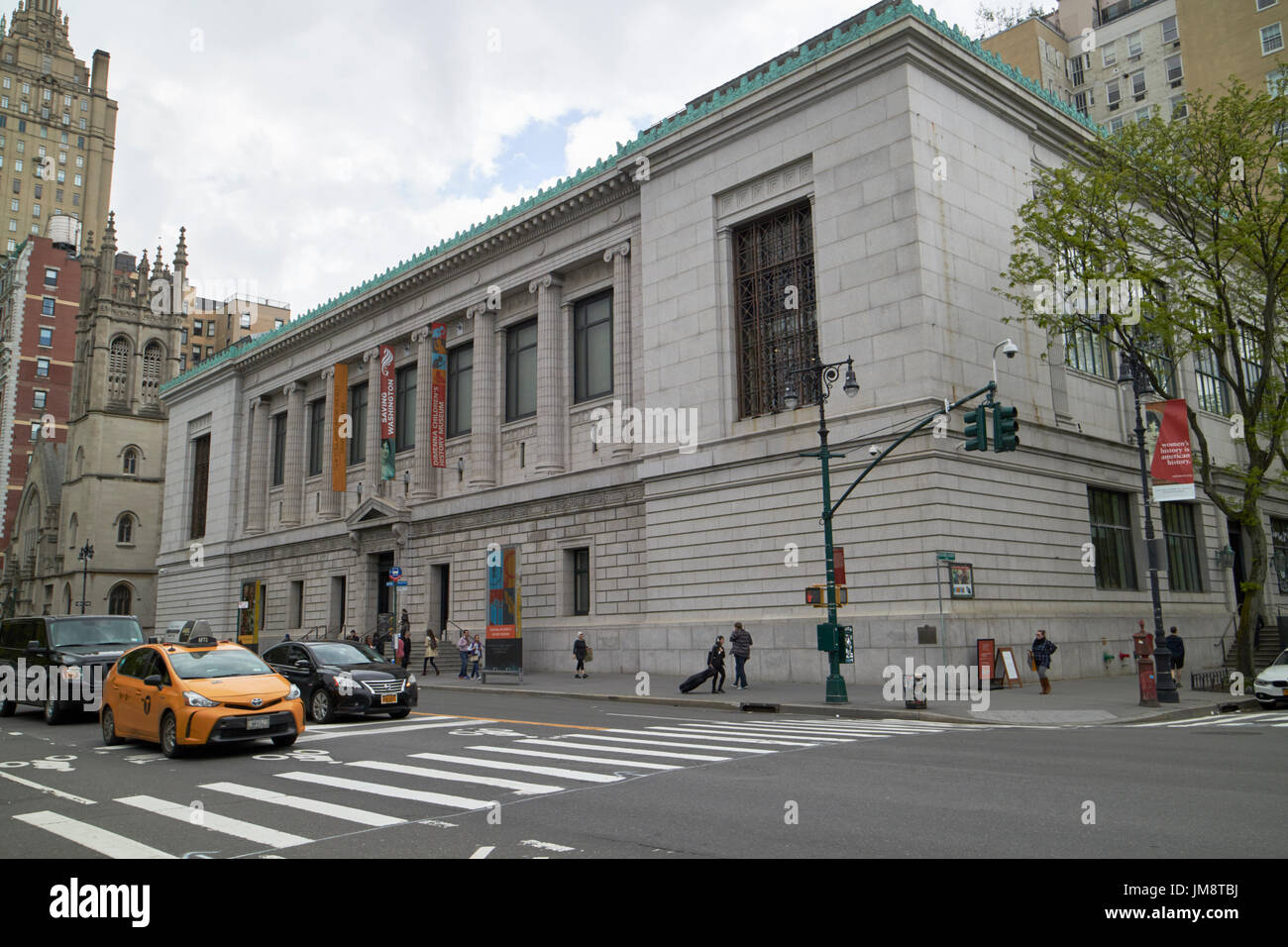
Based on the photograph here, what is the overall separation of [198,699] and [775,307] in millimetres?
22094

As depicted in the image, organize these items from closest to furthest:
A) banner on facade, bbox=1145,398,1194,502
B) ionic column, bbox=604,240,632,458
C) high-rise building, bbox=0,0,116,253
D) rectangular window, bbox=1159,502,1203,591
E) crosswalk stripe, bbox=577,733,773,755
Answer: crosswalk stripe, bbox=577,733,773,755 → banner on facade, bbox=1145,398,1194,502 → rectangular window, bbox=1159,502,1203,591 → ionic column, bbox=604,240,632,458 → high-rise building, bbox=0,0,116,253

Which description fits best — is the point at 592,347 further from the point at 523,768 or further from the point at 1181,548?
the point at 523,768

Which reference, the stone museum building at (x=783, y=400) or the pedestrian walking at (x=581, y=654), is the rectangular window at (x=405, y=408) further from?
the pedestrian walking at (x=581, y=654)

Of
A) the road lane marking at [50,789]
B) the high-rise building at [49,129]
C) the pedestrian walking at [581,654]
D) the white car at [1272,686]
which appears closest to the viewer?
the road lane marking at [50,789]

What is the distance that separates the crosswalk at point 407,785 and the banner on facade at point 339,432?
1369 inches

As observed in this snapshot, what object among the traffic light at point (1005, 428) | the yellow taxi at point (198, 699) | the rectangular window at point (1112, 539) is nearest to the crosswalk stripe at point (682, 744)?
the yellow taxi at point (198, 699)

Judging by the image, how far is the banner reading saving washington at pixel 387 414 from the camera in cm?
4634

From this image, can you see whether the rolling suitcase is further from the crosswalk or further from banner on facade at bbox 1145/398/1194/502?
banner on facade at bbox 1145/398/1194/502

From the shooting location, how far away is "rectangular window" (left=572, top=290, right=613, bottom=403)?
123 feet

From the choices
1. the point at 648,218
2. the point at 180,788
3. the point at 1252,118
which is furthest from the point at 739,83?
the point at 180,788

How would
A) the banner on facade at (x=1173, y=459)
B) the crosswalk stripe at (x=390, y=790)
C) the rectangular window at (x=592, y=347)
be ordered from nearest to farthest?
the crosswalk stripe at (x=390, y=790)
the banner on facade at (x=1173, y=459)
the rectangular window at (x=592, y=347)

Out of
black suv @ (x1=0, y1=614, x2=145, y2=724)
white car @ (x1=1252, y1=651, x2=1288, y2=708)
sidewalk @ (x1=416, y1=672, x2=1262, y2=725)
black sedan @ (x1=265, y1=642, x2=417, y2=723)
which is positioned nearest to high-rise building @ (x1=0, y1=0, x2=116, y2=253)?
black suv @ (x1=0, y1=614, x2=145, y2=724)

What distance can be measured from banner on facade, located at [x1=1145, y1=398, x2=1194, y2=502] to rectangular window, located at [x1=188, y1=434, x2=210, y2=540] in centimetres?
5787
